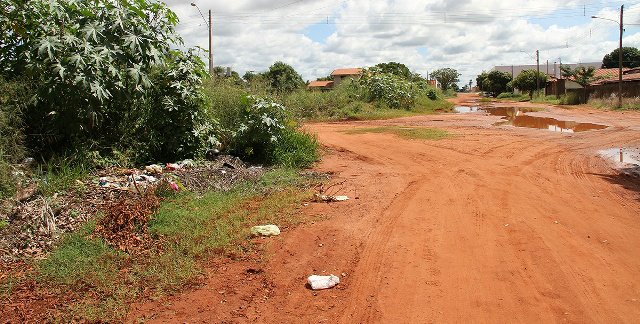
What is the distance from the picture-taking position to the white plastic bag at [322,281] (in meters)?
4.46

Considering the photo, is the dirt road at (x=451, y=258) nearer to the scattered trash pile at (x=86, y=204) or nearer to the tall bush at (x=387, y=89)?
the scattered trash pile at (x=86, y=204)

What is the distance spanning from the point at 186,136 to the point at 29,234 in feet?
12.0

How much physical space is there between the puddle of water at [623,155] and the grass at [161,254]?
8423mm

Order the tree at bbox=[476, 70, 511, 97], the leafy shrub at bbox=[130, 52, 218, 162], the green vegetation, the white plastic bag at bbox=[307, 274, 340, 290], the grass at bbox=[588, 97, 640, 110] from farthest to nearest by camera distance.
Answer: the tree at bbox=[476, 70, 511, 97] < the grass at bbox=[588, 97, 640, 110] < the leafy shrub at bbox=[130, 52, 218, 162] < the green vegetation < the white plastic bag at bbox=[307, 274, 340, 290]

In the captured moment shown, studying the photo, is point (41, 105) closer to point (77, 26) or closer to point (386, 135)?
point (77, 26)

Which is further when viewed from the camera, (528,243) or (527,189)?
(527,189)

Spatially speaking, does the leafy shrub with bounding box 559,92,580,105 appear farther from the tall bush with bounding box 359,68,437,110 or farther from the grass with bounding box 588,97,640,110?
the tall bush with bounding box 359,68,437,110

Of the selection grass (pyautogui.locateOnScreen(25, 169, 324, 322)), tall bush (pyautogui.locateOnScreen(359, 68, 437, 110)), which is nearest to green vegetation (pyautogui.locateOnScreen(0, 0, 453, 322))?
grass (pyautogui.locateOnScreen(25, 169, 324, 322))

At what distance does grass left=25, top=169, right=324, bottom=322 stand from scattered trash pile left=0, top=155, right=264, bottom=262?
0.72 feet

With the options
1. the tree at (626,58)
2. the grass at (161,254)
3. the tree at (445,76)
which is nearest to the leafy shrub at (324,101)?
the grass at (161,254)

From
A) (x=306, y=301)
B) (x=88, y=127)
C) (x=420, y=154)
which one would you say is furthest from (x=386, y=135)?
(x=306, y=301)

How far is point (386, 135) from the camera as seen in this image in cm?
1587

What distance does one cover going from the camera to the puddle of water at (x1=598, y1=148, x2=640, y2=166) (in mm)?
10797

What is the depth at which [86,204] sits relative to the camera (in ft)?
20.0
